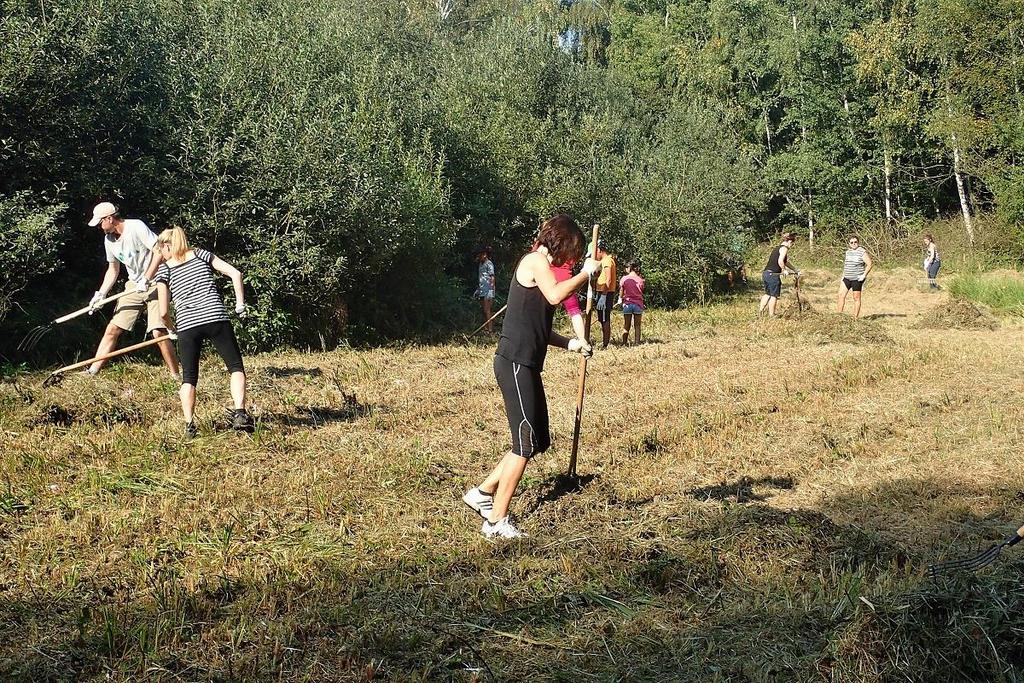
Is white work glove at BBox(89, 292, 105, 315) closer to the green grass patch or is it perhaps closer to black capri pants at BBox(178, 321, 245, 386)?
black capri pants at BBox(178, 321, 245, 386)

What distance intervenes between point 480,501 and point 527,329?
3.88ft

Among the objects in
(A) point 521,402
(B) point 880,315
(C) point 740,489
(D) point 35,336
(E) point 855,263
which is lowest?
(B) point 880,315

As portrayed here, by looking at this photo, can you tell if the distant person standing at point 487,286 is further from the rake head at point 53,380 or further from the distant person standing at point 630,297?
the rake head at point 53,380

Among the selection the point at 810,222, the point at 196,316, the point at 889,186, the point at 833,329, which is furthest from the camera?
the point at 810,222

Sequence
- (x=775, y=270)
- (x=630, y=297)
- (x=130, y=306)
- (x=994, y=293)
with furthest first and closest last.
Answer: (x=994, y=293) < (x=775, y=270) < (x=630, y=297) < (x=130, y=306)

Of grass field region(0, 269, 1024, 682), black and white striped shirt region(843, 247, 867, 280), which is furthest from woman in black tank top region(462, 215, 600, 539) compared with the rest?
black and white striped shirt region(843, 247, 867, 280)

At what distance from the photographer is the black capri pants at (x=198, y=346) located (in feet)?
26.4

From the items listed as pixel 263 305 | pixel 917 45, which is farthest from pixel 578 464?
pixel 917 45

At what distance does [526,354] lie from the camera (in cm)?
610

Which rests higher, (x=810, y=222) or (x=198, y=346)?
(x=198, y=346)

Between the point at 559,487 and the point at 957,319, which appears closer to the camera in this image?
the point at 559,487

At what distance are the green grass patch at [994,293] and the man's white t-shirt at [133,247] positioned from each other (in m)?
17.9

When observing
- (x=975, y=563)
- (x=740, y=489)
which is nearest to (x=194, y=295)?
(x=740, y=489)

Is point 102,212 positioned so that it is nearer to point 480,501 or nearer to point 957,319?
point 480,501
